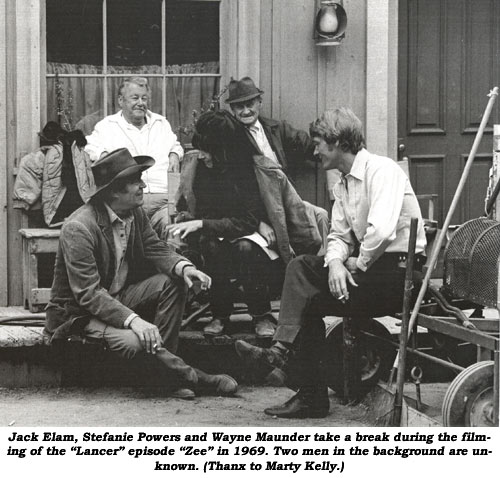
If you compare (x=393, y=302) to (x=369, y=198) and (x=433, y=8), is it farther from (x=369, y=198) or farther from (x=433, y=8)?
(x=433, y=8)

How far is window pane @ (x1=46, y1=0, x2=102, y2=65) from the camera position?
7055mm

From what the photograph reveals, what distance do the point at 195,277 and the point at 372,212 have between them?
3.48 feet

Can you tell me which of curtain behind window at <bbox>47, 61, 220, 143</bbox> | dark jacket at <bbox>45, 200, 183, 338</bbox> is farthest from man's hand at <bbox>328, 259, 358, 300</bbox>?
curtain behind window at <bbox>47, 61, 220, 143</bbox>

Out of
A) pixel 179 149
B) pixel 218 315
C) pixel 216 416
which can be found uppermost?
pixel 179 149

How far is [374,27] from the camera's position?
7324 mm

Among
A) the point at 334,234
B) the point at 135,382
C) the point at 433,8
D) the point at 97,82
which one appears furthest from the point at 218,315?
the point at 433,8

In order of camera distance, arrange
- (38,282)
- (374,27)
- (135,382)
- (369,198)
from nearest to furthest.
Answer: (369,198)
(135,382)
(38,282)
(374,27)

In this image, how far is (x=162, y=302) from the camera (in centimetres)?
597

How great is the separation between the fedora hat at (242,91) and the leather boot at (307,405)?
200 centimetres

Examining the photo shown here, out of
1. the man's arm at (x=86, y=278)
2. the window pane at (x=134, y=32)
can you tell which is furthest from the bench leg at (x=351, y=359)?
the window pane at (x=134, y=32)

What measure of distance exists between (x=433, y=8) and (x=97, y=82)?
2.37 m

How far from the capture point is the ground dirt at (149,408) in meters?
5.56

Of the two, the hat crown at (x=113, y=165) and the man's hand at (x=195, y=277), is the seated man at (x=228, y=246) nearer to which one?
the man's hand at (x=195, y=277)

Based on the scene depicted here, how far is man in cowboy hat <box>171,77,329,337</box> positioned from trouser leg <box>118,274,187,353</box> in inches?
14.9
